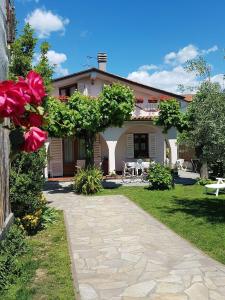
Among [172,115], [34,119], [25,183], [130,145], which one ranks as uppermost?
[172,115]

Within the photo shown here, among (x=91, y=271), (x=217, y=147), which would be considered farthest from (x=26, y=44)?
(x=91, y=271)

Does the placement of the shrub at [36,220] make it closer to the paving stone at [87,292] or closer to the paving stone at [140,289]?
the paving stone at [87,292]

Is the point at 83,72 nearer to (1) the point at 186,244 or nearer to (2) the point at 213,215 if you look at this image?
(2) the point at 213,215

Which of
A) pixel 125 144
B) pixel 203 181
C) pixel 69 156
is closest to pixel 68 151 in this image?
pixel 69 156

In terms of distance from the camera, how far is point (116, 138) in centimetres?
2259

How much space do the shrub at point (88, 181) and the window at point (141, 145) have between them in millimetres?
8141

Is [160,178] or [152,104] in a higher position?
[152,104]

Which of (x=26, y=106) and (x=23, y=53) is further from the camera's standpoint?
(x=23, y=53)

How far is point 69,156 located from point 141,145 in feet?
15.1

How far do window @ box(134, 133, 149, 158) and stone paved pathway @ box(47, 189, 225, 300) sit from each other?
521 inches

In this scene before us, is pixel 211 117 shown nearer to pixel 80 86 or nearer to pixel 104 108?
→ pixel 104 108

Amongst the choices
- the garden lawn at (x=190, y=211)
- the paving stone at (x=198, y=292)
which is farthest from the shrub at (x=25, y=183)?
the paving stone at (x=198, y=292)

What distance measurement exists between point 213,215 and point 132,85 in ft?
46.5

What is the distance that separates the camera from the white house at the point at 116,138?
23031mm
